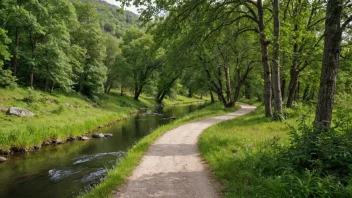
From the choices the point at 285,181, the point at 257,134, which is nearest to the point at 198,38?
the point at 257,134

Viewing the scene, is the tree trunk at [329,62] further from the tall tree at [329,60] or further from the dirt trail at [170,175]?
the dirt trail at [170,175]

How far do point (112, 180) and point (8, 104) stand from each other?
1914 cm

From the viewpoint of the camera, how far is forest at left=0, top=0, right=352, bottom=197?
6887 millimetres

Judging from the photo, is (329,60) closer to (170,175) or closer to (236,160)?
(236,160)

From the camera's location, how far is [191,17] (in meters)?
11.8

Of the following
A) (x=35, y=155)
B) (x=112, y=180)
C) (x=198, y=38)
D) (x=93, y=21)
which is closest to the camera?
(x=112, y=180)

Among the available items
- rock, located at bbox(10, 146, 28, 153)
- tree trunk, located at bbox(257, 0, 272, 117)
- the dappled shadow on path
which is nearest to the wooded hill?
rock, located at bbox(10, 146, 28, 153)

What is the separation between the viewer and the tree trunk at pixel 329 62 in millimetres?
6914

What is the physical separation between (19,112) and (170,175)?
1790 centimetres

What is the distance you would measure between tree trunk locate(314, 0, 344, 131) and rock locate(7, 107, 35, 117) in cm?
2140

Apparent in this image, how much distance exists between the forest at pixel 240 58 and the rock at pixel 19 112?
150 inches

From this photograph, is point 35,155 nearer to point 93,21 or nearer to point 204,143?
point 204,143

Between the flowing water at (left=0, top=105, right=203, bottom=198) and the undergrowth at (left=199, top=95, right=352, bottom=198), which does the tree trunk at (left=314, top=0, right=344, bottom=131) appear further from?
the flowing water at (left=0, top=105, right=203, bottom=198)

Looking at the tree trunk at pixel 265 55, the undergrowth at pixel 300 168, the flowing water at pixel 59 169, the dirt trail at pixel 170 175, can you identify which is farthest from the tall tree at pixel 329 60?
the tree trunk at pixel 265 55
